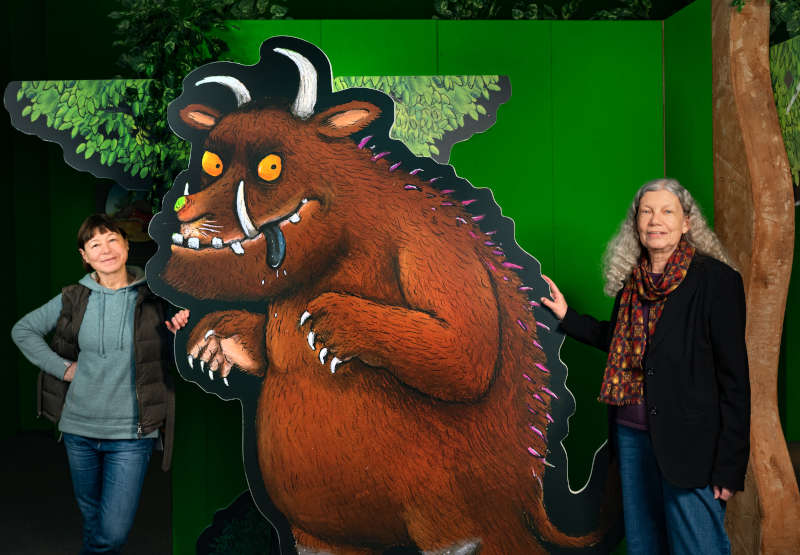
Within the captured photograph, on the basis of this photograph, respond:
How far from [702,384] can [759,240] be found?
2.58ft

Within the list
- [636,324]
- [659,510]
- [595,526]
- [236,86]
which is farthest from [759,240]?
[236,86]

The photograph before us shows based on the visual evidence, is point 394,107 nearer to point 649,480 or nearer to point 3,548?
point 649,480

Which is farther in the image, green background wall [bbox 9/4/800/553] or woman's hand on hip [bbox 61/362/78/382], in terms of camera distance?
green background wall [bbox 9/4/800/553]

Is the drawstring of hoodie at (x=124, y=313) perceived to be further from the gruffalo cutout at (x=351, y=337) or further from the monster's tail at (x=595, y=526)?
the monster's tail at (x=595, y=526)

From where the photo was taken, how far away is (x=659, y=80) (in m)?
2.85

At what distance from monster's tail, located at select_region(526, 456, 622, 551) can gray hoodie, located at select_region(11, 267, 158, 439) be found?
1.35 meters

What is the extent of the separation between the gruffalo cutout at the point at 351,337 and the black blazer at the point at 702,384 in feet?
1.49

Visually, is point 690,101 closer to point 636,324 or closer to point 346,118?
point 636,324

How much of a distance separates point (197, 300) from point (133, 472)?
2.07 feet

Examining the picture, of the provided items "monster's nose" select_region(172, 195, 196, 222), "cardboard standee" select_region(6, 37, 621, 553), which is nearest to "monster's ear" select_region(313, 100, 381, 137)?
"cardboard standee" select_region(6, 37, 621, 553)

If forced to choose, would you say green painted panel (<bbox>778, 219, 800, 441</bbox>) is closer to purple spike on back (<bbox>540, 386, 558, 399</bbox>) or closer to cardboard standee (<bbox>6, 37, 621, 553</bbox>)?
cardboard standee (<bbox>6, 37, 621, 553</bbox>)

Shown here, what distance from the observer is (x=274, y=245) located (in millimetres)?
2252

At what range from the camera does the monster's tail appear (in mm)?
2250

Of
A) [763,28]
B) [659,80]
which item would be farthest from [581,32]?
[763,28]
